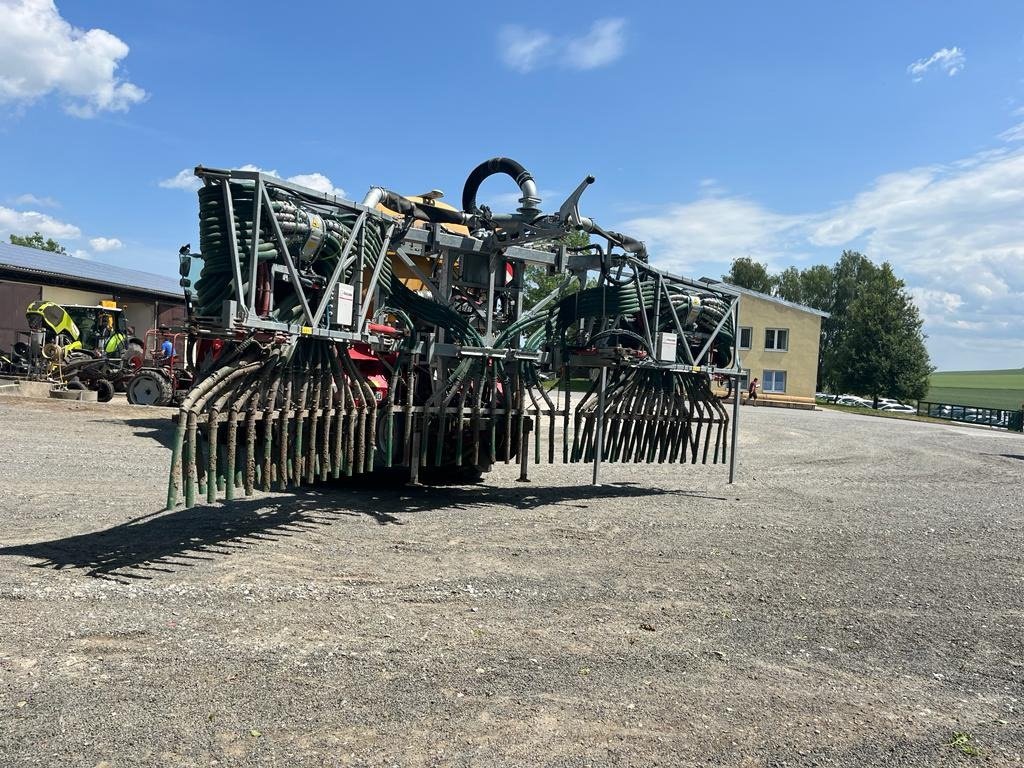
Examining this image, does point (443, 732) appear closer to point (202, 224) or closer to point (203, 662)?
point (203, 662)

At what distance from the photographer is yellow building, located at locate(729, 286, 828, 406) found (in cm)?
4322

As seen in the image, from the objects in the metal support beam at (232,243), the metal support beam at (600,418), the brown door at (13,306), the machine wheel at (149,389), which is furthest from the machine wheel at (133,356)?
the metal support beam at (232,243)

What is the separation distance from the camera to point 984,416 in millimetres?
36781

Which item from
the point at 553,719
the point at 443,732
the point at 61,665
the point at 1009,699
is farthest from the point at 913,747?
the point at 61,665

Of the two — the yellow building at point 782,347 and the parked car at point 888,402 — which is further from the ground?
the yellow building at point 782,347

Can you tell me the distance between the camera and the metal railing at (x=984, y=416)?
3219cm

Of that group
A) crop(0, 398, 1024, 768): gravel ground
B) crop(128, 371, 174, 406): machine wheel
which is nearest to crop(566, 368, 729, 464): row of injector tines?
crop(0, 398, 1024, 768): gravel ground

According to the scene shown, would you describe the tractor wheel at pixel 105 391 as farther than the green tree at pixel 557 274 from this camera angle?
Yes

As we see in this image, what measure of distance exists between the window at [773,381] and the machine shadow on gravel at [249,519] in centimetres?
3484

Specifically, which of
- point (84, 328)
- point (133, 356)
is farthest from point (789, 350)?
point (84, 328)

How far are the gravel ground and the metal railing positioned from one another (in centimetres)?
2663

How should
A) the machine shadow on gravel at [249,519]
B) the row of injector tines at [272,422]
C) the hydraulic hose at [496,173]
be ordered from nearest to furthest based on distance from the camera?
the row of injector tines at [272,422]
the machine shadow on gravel at [249,519]
the hydraulic hose at [496,173]

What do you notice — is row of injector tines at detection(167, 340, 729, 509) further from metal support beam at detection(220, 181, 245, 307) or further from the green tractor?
the green tractor

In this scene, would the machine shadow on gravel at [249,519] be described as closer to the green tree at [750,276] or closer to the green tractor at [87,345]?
the green tractor at [87,345]
